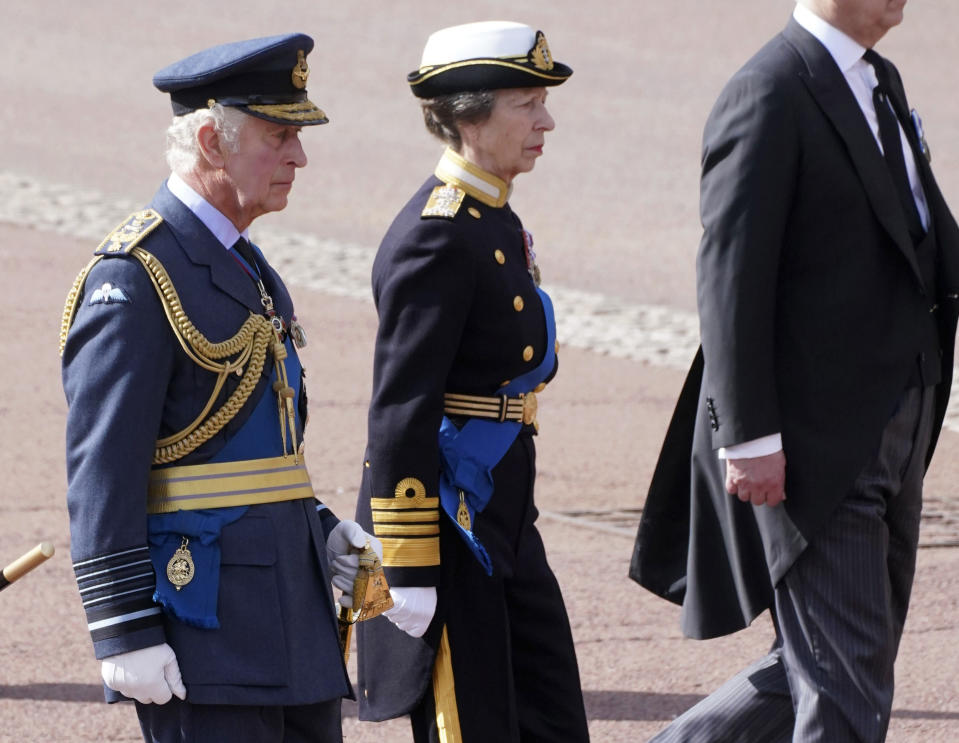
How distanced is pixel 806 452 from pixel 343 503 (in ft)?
13.1

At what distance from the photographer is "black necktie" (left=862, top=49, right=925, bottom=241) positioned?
354 cm

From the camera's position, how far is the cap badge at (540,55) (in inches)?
153

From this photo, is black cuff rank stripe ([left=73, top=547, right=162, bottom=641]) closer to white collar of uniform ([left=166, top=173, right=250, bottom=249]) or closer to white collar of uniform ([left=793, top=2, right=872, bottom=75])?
white collar of uniform ([left=166, top=173, right=250, bottom=249])

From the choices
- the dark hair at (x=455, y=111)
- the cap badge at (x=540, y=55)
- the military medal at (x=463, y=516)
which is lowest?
the military medal at (x=463, y=516)

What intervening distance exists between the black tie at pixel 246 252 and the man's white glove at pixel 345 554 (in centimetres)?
48

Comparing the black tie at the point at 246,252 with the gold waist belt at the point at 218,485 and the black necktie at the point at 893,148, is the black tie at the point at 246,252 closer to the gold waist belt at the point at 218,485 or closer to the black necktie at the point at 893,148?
the gold waist belt at the point at 218,485

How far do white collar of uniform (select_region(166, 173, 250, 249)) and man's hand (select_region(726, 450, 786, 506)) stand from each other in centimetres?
100

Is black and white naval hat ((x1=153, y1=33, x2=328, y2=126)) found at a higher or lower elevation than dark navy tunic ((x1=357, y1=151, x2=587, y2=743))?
higher

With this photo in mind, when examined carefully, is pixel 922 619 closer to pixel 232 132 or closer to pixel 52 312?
pixel 232 132

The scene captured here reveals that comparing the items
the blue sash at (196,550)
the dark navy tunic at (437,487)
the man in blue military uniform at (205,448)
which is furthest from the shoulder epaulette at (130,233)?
the dark navy tunic at (437,487)

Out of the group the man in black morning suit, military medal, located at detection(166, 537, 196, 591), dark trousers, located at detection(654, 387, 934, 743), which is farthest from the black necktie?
military medal, located at detection(166, 537, 196, 591)

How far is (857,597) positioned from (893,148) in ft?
2.77

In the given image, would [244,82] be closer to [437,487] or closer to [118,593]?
[118,593]

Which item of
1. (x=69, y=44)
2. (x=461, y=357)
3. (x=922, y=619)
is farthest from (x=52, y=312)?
(x=69, y=44)
